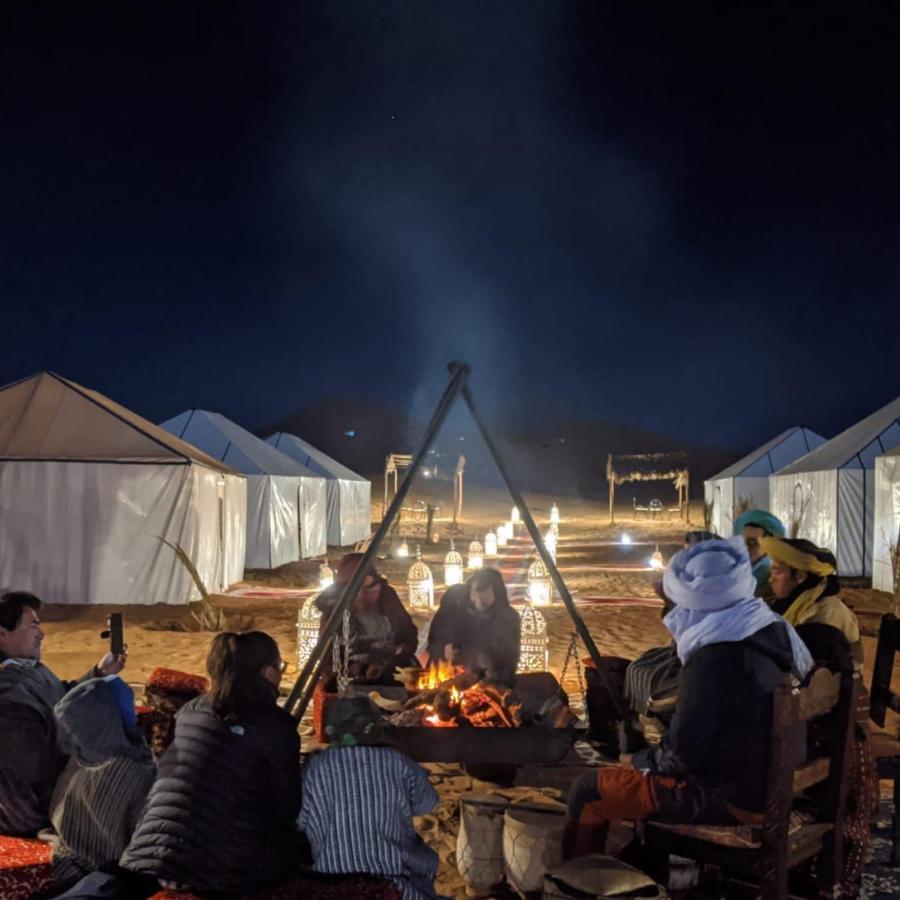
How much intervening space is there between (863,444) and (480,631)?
1376 centimetres

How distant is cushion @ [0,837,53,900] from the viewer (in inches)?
136

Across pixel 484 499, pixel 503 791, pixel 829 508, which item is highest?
pixel 484 499

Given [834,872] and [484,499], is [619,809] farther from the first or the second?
[484,499]

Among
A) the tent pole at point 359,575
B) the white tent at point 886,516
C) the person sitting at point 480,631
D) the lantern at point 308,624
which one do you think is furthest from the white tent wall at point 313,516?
the tent pole at point 359,575

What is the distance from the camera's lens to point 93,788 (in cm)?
337

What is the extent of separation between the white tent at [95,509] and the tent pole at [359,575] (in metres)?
8.35

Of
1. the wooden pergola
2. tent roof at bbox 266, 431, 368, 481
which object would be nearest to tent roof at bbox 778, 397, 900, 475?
tent roof at bbox 266, 431, 368, 481

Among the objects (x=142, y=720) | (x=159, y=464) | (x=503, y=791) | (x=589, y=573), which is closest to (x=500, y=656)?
(x=503, y=791)

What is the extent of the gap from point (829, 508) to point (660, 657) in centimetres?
1402

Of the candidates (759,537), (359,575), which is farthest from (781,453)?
(359,575)

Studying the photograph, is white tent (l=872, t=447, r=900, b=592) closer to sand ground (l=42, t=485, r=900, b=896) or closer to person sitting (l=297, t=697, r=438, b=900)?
sand ground (l=42, t=485, r=900, b=896)

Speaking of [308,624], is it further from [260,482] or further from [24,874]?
[260,482]

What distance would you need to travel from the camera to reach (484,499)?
5419 centimetres

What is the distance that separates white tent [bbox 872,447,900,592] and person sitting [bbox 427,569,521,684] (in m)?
10.3
